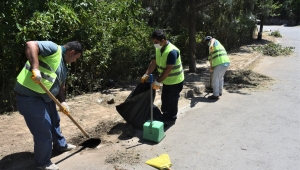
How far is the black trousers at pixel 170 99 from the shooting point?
199 inches

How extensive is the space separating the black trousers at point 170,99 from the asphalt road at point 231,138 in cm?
24

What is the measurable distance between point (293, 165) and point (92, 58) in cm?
436

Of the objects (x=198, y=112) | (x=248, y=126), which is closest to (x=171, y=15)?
(x=198, y=112)

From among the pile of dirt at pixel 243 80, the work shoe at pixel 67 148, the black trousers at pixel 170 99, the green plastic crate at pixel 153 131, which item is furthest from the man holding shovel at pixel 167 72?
the pile of dirt at pixel 243 80

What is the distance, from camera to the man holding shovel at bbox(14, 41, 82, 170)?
323 cm

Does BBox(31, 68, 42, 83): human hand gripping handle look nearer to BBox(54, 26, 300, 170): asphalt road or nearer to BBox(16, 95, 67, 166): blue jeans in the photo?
BBox(16, 95, 67, 166): blue jeans

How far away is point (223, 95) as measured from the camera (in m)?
7.28

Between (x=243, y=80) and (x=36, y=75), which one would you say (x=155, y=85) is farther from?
(x=243, y=80)

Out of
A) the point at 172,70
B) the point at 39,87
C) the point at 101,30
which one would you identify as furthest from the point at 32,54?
the point at 101,30

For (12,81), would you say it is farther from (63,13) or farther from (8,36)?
(63,13)

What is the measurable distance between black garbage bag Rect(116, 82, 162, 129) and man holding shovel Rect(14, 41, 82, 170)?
1.41 m

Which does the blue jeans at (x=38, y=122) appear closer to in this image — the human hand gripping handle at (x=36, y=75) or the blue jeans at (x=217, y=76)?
the human hand gripping handle at (x=36, y=75)

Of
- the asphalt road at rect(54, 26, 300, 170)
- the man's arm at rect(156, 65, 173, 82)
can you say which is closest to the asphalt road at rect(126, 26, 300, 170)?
the asphalt road at rect(54, 26, 300, 170)

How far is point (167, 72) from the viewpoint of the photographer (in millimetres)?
4676
